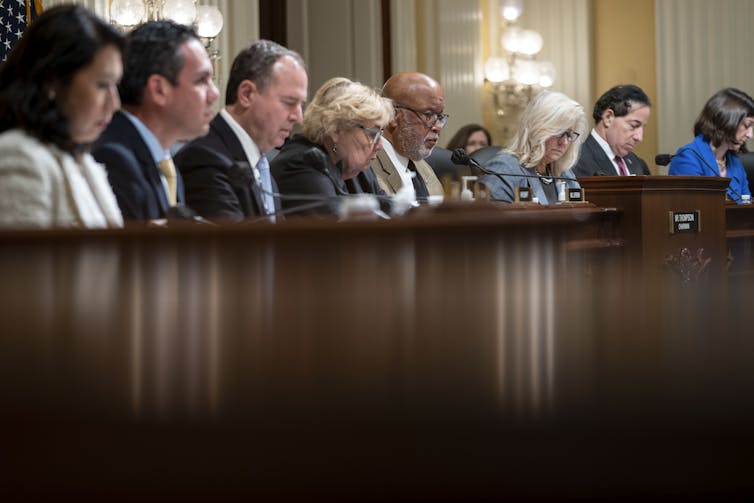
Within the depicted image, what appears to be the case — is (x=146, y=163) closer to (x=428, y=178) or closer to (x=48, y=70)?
(x=48, y=70)

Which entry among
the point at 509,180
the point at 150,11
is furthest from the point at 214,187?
the point at 150,11

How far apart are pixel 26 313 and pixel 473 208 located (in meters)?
1.11

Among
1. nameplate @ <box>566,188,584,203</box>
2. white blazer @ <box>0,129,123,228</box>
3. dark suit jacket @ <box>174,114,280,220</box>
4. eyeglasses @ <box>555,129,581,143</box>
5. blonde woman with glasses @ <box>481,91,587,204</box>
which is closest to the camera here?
white blazer @ <box>0,129,123,228</box>

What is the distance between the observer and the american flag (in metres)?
5.96

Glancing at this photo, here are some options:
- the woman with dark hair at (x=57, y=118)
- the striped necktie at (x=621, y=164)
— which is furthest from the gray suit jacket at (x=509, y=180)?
the woman with dark hair at (x=57, y=118)

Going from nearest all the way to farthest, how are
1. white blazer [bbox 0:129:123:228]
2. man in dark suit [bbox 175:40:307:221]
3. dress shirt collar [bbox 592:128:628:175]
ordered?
white blazer [bbox 0:129:123:228] < man in dark suit [bbox 175:40:307:221] < dress shirt collar [bbox 592:128:628:175]

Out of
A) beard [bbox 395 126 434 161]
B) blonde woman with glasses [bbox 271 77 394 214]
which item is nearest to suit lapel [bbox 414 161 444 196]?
beard [bbox 395 126 434 161]

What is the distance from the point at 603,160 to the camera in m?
6.48

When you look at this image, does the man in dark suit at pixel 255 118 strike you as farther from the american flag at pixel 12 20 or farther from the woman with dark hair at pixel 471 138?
the woman with dark hair at pixel 471 138

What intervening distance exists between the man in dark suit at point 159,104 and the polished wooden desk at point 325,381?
1.35m

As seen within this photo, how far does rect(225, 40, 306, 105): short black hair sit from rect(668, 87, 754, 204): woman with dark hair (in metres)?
3.34

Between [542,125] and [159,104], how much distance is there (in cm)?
263

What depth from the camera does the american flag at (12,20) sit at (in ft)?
19.6

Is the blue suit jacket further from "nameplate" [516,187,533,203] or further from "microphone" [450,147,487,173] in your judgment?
"microphone" [450,147,487,173]
